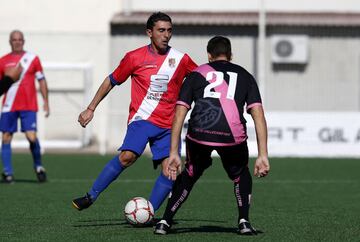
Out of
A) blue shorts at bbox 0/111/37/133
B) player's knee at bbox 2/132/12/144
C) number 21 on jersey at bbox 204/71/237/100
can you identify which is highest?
number 21 on jersey at bbox 204/71/237/100

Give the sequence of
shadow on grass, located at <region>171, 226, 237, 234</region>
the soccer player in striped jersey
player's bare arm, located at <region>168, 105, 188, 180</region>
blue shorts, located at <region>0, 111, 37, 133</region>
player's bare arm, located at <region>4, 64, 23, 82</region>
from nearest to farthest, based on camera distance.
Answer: player's bare arm, located at <region>168, 105, 188, 180</region> < shadow on grass, located at <region>171, 226, 237, 234</region> < player's bare arm, located at <region>4, 64, 23, 82</region> < the soccer player in striped jersey < blue shorts, located at <region>0, 111, 37, 133</region>

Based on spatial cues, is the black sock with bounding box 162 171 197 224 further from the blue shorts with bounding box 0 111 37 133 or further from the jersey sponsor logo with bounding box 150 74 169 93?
the blue shorts with bounding box 0 111 37 133

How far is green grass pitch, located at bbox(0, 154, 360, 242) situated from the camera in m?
9.56

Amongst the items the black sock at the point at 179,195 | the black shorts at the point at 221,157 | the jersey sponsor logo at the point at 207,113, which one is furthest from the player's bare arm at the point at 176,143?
the black sock at the point at 179,195

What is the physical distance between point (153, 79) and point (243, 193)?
153cm

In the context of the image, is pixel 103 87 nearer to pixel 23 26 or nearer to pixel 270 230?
pixel 270 230

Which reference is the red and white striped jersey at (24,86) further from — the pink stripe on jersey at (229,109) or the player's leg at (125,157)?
the pink stripe on jersey at (229,109)

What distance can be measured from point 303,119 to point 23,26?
10.5 meters

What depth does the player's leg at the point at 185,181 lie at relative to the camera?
9.46 m

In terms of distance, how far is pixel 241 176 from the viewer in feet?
31.3

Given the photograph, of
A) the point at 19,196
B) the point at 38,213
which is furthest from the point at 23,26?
the point at 38,213

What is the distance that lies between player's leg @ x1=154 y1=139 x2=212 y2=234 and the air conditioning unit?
70.7 feet

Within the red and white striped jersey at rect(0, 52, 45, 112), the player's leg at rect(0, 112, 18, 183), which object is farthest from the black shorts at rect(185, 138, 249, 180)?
the player's leg at rect(0, 112, 18, 183)

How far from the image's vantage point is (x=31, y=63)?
15.7 meters
